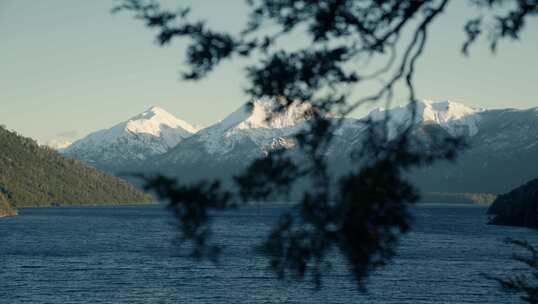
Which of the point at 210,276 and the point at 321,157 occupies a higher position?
the point at 321,157

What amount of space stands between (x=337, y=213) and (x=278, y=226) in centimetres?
149

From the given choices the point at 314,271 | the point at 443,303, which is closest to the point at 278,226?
the point at 314,271

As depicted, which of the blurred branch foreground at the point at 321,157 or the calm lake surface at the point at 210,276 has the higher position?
the blurred branch foreground at the point at 321,157

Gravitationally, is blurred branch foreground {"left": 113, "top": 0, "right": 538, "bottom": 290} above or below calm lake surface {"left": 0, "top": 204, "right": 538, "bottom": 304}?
above

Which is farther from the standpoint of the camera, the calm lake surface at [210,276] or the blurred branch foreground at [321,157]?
the calm lake surface at [210,276]

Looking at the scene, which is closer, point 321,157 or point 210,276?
point 321,157

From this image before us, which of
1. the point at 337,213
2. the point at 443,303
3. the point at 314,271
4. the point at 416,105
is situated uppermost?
the point at 416,105

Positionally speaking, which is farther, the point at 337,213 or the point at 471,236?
the point at 471,236

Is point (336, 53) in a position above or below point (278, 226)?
above

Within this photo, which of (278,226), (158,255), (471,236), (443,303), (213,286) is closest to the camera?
(278,226)

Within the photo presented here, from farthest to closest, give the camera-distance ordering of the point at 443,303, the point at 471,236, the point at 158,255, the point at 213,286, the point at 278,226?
the point at 471,236, the point at 158,255, the point at 213,286, the point at 443,303, the point at 278,226

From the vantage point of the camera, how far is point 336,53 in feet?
48.5

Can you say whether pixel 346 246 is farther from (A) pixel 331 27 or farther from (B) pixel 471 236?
(B) pixel 471 236

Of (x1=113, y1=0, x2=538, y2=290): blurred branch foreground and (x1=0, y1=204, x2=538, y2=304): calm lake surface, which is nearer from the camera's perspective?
(x1=113, y1=0, x2=538, y2=290): blurred branch foreground
